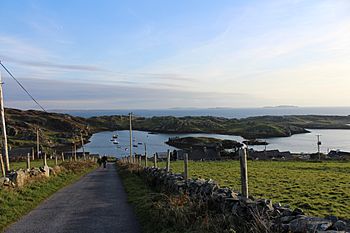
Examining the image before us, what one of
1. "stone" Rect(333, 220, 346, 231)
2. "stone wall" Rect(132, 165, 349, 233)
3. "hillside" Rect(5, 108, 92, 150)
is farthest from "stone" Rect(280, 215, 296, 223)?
"hillside" Rect(5, 108, 92, 150)

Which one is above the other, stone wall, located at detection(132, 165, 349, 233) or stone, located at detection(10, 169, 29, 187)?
stone wall, located at detection(132, 165, 349, 233)

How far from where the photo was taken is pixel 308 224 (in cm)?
630

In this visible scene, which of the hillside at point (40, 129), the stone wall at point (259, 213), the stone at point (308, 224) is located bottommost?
the hillside at point (40, 129)

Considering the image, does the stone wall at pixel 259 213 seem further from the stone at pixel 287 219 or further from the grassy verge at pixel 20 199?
the grassy verge at pixel 20 199

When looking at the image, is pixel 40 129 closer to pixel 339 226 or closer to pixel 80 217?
pixel 80 217

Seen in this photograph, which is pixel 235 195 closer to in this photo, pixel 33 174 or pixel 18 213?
pixel 18 213

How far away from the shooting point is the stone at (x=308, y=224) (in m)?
6.06

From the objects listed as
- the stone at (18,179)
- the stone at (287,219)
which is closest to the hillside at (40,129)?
the stone at (18,179)

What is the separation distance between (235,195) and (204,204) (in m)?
0.86

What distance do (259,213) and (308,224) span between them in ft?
4.90

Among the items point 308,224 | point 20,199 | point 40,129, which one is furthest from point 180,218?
point 40,129

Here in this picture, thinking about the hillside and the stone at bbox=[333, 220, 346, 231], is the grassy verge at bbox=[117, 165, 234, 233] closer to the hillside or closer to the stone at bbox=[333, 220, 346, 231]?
the stone at bbox=[333, 220, 346, 231]

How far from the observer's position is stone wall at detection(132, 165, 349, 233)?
6246 millimetres

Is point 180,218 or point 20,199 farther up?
point 180,218
